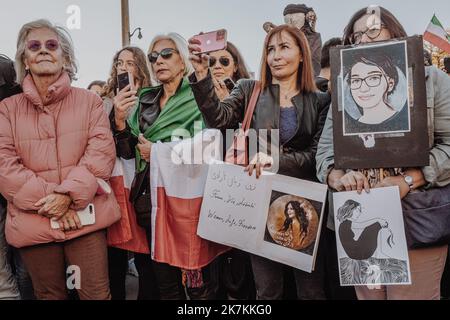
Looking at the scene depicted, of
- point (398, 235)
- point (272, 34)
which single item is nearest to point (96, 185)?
point (272, 34)

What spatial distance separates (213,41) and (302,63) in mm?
467

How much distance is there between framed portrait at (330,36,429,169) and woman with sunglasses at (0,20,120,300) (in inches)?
46.4

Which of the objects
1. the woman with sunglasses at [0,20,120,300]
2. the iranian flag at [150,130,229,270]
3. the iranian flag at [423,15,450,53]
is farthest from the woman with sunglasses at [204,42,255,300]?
the iranian flag at [423,15,450,53]

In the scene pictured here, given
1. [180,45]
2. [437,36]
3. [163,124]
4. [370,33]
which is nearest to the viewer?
[370,33]

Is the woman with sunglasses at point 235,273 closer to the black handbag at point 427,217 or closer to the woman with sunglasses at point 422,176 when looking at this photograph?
the woman with sunglasses at point 422,176

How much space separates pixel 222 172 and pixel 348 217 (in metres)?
0.66

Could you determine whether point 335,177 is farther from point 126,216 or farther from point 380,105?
point 126,216

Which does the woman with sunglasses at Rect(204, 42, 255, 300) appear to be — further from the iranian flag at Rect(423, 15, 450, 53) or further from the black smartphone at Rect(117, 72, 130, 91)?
the iranian flag at Rect(423, 15, 450, 53)

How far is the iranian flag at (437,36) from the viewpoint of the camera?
2996 millimetres

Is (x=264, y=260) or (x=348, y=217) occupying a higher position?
(x=348, y=217)

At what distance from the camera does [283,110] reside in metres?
2.31

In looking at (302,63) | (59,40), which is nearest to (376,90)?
(302,63)
